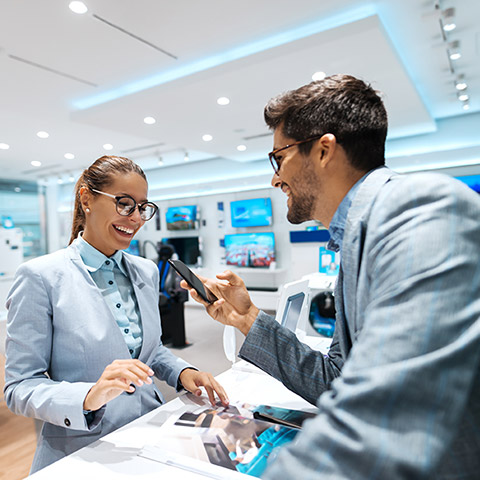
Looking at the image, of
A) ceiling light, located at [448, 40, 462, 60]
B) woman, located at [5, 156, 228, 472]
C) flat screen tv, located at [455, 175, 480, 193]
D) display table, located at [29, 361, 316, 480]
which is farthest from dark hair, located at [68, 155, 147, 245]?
flat screen tv, located at [455, 175, 480, 193]

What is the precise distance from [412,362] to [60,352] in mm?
1179

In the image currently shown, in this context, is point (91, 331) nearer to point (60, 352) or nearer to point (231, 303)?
point (60, 352)

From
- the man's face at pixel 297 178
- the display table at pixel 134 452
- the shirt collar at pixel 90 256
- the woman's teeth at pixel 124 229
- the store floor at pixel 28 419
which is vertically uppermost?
the man's face at pixel 297 178

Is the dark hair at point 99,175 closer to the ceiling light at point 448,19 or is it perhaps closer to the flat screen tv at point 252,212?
the ceiling light at point 448,19

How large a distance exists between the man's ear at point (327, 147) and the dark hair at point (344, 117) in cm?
2

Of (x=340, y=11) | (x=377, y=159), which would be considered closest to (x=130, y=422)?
(x=377, y=159)

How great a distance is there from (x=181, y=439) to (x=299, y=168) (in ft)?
2.81

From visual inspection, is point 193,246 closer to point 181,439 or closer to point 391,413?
point 181,439

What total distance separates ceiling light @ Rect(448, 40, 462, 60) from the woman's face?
12.5 ft

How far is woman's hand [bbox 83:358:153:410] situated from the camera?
106 cm

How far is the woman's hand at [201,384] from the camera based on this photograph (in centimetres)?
139

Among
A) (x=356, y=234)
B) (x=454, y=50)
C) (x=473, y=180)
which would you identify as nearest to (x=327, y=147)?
(x=356, y=234)

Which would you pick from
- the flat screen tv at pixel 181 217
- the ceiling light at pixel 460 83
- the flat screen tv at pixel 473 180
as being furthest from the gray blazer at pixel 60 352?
the flat screen tv at pixel 181 217

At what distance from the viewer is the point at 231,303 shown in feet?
4.25
